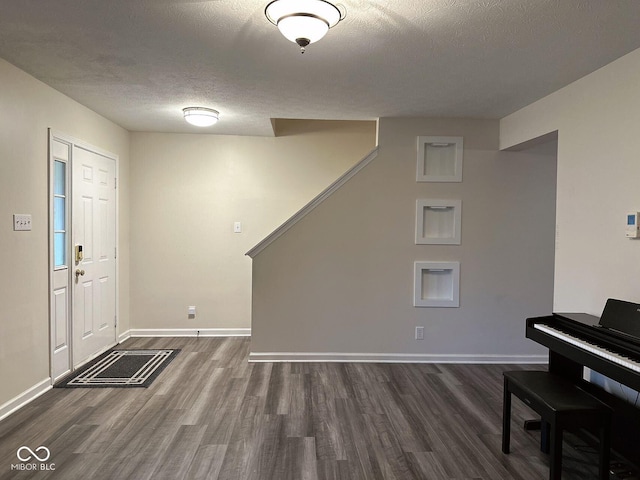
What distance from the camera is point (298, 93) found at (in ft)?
10.8

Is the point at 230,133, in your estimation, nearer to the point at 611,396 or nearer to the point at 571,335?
the point at 571,335

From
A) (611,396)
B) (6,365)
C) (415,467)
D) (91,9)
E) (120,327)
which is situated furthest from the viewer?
(120,327)

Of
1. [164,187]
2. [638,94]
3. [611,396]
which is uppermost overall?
[638,94]

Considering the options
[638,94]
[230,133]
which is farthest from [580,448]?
[230,133]

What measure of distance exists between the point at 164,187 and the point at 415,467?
12.9 feet

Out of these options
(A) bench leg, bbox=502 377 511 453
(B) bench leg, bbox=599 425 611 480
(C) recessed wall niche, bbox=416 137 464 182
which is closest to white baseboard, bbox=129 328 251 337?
(C) recessed wall niche, bbox=416 137 464 182

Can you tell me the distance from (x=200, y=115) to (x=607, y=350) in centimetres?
344

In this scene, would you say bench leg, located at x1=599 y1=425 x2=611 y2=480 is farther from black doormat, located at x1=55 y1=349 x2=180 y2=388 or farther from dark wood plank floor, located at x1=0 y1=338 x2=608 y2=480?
black doormat, located at x1=55 y1=349 x2=180 y2=388

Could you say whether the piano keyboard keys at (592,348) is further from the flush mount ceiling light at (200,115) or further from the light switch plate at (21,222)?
the light switch plate at (21,222)

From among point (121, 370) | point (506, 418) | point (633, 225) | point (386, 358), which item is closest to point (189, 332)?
point (121, 370)

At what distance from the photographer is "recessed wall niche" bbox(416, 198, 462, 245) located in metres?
4.04

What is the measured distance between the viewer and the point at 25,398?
9.76ft

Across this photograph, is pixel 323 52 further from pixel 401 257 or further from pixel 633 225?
pixel 401 257

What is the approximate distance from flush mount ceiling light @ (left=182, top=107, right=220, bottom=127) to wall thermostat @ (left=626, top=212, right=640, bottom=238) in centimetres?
325
